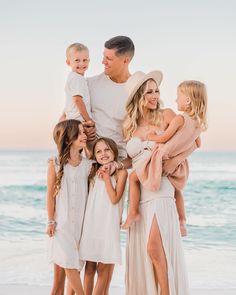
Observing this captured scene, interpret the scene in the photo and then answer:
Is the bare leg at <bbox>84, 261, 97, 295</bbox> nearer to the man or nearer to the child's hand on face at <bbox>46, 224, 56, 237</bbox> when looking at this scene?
the child's hand on face at <bbox>46, 224, 56, 237</bbox>

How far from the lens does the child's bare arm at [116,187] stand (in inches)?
153

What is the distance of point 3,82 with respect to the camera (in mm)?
18016

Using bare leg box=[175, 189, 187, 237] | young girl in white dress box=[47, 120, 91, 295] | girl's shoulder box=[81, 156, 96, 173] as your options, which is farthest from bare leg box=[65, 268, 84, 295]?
bare leg box=[175, 189, 187, 237]

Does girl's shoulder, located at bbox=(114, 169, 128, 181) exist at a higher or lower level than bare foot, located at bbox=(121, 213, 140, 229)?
higher

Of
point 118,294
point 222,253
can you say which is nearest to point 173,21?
point 222,253

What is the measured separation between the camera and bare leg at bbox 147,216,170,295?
3.80 meters

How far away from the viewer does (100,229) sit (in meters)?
3.89

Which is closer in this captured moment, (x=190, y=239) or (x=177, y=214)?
(x=177, y=214)

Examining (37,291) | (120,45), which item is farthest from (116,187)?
(37,291)

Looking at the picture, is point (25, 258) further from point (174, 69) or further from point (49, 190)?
point (174, 69)

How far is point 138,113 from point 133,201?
537 millimetres

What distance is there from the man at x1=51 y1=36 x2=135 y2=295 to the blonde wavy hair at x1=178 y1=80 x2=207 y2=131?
0.48 meters

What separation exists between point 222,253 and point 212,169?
10.2 m

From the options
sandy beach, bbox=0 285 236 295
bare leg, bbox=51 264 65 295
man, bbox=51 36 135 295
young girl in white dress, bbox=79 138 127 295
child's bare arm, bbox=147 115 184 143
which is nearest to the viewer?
child's bare arm, bbox=147 115 184 143
